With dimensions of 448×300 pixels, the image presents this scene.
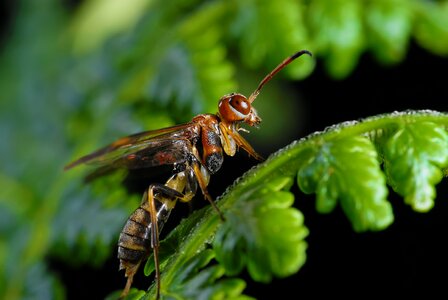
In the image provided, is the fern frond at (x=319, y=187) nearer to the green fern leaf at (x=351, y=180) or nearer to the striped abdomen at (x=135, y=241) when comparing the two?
the green fern leaf at (x=351, y=180)

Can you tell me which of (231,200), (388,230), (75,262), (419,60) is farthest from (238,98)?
(419,60)

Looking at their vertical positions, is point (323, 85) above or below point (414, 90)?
above

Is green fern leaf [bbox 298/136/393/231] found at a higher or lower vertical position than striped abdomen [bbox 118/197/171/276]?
lower

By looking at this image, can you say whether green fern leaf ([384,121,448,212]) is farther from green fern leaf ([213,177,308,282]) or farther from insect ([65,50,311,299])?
insect ([65,50,311,299])

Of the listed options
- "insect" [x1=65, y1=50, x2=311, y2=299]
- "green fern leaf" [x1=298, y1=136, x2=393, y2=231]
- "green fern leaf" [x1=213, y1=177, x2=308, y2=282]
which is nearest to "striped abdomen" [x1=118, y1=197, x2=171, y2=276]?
"insect" [x1=65, y1=50, x2=311, y2=299]

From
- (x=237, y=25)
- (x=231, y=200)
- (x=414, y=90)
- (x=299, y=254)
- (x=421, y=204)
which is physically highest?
(x=237, y=25)

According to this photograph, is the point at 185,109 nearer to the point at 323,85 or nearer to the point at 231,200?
the point at 231,200

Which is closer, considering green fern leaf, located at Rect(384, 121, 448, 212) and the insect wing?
green fern leaf, located at Rect(384, 121, 448, 212)
